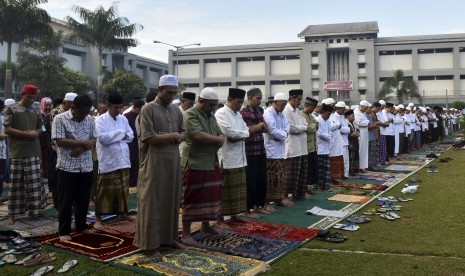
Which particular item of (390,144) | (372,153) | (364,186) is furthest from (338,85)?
(364,186)

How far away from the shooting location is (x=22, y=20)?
77.5 feet

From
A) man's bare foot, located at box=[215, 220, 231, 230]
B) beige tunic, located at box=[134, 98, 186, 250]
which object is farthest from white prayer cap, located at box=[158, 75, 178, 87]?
man's bare foot, located at box=[215, 220, 231, 230]

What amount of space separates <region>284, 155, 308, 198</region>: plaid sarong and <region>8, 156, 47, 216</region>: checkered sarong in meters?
3.73

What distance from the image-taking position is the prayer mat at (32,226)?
16.6ft

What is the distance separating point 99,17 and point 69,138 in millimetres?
25632

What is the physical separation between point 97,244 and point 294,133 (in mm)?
3797

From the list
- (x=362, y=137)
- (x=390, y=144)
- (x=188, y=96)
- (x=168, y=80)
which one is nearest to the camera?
(x=168, y=80)

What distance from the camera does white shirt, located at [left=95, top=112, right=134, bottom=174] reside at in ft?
18.2

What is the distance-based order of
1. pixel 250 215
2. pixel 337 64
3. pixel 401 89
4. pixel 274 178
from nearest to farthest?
pixel 250 215, pixel 274 178, pixel 401 89, pixel 337 64

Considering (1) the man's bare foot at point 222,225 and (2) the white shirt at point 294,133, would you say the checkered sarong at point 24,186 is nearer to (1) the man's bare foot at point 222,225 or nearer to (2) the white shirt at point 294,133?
(1) the man's bare foot at point 222,225

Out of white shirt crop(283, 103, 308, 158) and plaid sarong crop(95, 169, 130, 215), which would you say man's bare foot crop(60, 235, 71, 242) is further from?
white shirt crop(283, 103, 308, 158)

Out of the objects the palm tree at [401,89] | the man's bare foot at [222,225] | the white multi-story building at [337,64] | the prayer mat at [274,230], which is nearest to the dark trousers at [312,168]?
the prayer mat at [274,230]

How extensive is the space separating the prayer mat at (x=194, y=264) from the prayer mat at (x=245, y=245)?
6.9 inches

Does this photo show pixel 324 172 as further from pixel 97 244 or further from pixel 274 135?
pixel 97 244
